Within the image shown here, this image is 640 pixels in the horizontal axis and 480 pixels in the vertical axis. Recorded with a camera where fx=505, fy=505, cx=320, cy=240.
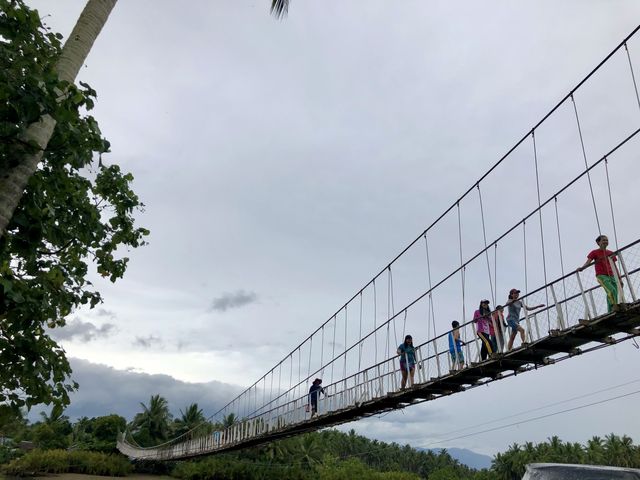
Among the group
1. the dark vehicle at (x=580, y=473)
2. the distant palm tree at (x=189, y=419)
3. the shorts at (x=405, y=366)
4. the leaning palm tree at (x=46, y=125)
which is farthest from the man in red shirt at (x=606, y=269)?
the distant palm tree at (x=189, y=419)

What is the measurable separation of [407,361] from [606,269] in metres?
4.95

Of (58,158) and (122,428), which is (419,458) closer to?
(122,428)

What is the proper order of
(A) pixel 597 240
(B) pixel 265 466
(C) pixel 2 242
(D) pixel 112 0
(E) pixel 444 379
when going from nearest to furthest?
(C) pixel 2 242 → (D) pixel 112 0 → (A) pixel 597 240 → (E) pixel 444 379 → (B) pixel 265 466

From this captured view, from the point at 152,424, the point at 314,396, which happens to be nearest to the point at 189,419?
the point at 152,424

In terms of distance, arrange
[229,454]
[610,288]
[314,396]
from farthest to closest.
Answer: [229,454]
[314,396]
[610,288]

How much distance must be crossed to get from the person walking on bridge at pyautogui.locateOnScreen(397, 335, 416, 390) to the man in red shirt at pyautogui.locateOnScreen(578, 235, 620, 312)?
14.7 feet

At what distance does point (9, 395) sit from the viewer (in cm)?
394

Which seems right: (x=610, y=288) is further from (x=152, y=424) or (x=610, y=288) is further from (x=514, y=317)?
(x=152, y=424)

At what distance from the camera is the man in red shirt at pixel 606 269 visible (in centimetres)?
571

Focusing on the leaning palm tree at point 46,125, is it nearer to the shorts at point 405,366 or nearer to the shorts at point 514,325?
the shorts at point 514,325

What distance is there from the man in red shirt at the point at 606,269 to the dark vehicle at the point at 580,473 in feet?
7.48

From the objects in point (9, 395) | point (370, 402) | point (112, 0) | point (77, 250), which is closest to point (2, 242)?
point (9, 395)

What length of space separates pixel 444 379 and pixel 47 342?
6.68 metres

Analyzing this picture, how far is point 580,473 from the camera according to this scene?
3.93 m
